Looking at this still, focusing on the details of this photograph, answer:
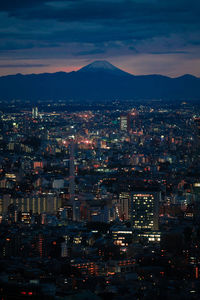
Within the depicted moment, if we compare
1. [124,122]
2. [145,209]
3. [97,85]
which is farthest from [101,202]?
[97,85]

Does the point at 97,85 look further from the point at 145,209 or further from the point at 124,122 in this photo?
the point at 145,209

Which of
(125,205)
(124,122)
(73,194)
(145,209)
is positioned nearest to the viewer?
(145,209)

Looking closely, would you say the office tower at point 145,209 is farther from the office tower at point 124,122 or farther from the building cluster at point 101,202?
the office tower at point 124,122

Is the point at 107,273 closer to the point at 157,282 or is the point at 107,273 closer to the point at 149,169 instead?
the point at 157,282

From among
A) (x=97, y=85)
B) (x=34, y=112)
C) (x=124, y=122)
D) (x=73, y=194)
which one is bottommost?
(x=73, y=194)

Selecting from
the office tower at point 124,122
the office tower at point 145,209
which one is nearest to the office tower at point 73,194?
the office tower at point 145,209

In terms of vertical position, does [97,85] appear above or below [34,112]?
above

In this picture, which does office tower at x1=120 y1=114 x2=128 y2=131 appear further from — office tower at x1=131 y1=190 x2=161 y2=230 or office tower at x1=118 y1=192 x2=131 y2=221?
office tower at x1=131 y1=190 x2=161 y2=230
